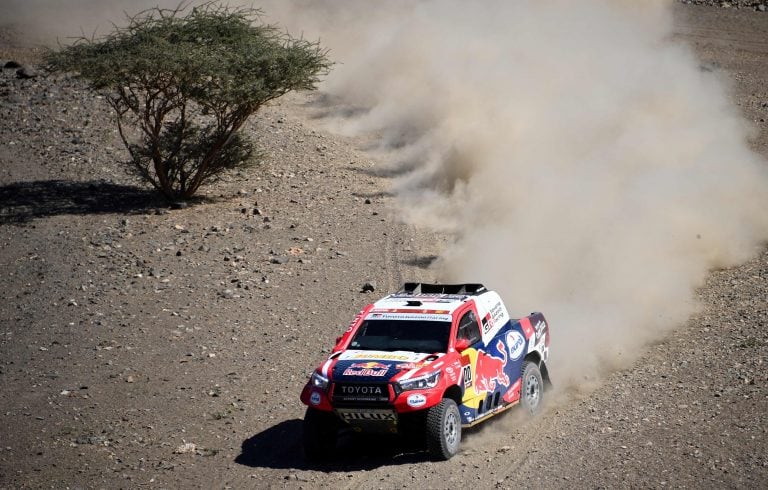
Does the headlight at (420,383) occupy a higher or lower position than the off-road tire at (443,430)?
higher

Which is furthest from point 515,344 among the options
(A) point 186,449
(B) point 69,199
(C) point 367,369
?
(B) point 69,199

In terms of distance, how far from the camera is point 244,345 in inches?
601

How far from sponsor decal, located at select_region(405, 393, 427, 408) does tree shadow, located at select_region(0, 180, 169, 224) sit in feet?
42.8

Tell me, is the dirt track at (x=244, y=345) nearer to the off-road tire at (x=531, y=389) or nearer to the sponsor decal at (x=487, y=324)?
the off-road tire at (x=531, y=389)

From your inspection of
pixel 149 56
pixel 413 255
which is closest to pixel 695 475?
pixel 413 255

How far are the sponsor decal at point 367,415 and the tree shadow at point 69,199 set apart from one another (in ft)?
41.2

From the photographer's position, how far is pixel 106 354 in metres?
14.8

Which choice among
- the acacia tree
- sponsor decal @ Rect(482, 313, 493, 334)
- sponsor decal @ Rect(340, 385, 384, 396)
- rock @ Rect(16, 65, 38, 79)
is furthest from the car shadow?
rock @ Rect(16, 65, 38, 79)

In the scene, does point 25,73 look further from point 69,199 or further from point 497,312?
point 497,312

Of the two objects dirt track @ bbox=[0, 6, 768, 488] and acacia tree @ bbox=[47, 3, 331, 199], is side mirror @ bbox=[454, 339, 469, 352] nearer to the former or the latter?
dirt track @ bbox=[0, 6, 768, 488]

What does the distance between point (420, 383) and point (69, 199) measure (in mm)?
14499

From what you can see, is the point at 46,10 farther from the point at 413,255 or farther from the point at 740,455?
the point at 740,455

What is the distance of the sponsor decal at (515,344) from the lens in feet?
39.4

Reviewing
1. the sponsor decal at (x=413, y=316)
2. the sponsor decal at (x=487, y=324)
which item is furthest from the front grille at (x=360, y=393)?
the sponsor decal at (x=487, y=324)
